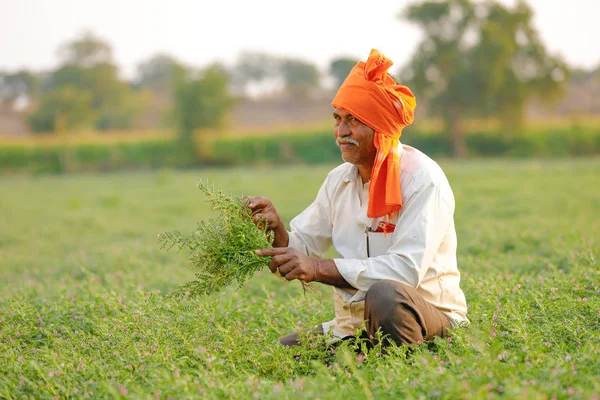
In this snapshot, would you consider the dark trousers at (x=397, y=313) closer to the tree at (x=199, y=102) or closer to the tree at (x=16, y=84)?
the tree at (x=199, y=102)

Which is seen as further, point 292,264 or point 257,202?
point 257,202

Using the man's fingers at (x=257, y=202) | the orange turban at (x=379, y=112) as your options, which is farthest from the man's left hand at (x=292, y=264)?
the orange turban at (x=379, y=112)

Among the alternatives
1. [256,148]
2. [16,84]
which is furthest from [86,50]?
[256,148]

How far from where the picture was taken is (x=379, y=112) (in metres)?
4.48

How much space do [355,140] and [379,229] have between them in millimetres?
617

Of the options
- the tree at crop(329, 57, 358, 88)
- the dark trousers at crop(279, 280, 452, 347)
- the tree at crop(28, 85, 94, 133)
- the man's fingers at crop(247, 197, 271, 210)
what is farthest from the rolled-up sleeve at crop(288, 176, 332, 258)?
the tree at crop(329, 57, 358, 88)

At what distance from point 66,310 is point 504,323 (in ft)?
11.3

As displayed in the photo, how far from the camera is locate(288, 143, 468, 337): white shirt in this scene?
165 inches

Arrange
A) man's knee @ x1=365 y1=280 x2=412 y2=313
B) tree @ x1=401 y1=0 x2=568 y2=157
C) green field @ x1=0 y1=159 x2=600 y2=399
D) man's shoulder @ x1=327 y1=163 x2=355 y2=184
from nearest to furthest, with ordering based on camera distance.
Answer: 1. green field @ x1=0 y1=159 x2=600 y2=399
2. man's knee @ x1=365 y1=280 x2=412 y2=313
3. man's shoulder @ x1=327 y1=163 x2=355 y2=184
4. tree @ x1=401 y1=0 x2=568 y2=157

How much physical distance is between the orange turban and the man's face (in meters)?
0.05

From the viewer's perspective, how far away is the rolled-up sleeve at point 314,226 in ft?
16.2

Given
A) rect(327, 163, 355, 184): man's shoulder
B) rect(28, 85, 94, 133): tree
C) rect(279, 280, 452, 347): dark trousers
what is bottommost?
rect(279, 280, 452, 347): dark trousers

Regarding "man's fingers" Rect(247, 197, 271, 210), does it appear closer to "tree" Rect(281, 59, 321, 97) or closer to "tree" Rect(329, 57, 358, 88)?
"tree" Rect(329, 57, 358, 88)

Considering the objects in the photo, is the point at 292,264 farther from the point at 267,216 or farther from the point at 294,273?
the point at 267,216
